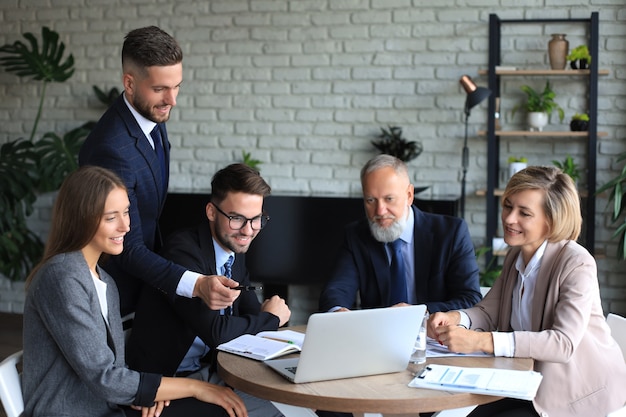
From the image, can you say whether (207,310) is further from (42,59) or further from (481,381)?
(42,59)

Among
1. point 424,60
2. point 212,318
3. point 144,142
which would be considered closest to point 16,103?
point 424,60

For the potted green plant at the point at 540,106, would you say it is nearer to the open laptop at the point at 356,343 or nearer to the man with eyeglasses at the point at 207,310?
the man with eyeglasses at the point at 207,310

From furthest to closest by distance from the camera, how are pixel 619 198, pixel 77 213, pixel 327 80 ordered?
pixel 327 80, pixel 619 198, pixel 77 213

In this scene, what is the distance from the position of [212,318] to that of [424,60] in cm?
303

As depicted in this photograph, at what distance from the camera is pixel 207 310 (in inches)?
98.4

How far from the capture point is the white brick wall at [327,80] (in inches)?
194

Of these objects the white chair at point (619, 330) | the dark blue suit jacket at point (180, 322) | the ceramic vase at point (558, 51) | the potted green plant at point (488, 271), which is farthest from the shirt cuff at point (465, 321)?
the ceramic vase at point (558, 51)

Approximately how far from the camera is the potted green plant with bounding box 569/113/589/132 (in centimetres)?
475

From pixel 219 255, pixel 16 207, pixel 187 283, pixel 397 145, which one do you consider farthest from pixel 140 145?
pixel 16 207

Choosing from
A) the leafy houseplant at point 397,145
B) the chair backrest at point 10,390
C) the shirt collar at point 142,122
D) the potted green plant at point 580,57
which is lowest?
the chair backrest at point 10,390

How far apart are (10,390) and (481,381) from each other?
1164 mm

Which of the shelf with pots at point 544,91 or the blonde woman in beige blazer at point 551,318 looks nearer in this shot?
the blonde woman in beige blazer at point 551,318

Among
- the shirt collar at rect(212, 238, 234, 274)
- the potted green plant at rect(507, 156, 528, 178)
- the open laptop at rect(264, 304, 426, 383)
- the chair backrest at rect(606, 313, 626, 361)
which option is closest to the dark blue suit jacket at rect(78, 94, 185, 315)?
the shirt collar at rect(212, 238, 234, 274)

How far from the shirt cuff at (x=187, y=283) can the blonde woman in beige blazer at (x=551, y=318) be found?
70 centimetres
